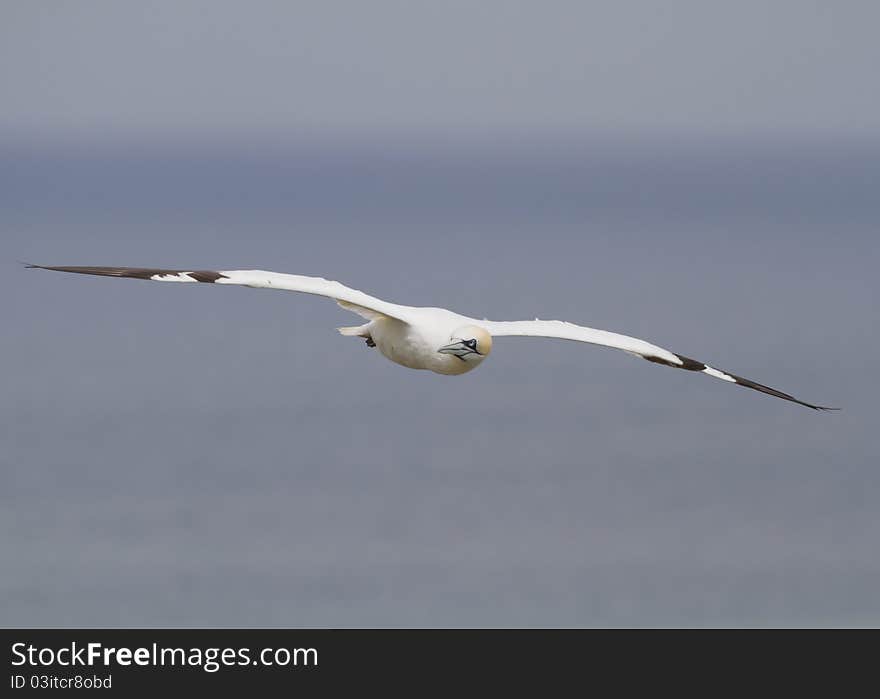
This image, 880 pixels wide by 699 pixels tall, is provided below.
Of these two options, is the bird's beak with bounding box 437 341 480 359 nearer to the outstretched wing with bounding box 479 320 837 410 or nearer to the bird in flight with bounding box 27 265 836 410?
the bird in flight with bounding box 27 265 836 410

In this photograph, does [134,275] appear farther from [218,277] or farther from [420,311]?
[420,311]

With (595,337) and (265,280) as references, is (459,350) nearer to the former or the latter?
(265,280)

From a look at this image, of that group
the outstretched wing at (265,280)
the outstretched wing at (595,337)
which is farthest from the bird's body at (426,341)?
the outstretched wing at (595,337)

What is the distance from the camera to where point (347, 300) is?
84.6 ft

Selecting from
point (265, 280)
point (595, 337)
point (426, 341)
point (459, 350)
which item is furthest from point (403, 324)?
point (595, 337)

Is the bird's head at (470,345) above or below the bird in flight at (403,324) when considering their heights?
below

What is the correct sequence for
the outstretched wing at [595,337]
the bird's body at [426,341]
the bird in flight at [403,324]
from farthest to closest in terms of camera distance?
the outstretched wing at [595,337] < the bird's body at [426,341] < the bird in flight at [403,324]

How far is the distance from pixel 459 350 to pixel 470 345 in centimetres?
21

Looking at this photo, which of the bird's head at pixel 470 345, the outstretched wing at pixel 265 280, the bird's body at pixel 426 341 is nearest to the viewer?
the outstretched wing at pixel 265 280

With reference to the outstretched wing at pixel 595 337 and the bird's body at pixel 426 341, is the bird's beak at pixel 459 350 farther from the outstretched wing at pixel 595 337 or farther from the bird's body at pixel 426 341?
the outstretched wing at pixel 595 337

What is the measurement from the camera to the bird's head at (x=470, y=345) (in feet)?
83.7

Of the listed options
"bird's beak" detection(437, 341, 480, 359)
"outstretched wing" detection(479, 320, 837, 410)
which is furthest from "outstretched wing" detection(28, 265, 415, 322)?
"outstretched wing" detection(479, 320, 837, 410)

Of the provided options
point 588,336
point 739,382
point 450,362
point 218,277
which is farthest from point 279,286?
point 739,382

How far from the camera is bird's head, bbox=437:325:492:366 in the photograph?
83.7 feet
